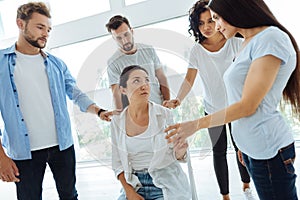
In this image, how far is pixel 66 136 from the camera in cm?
144

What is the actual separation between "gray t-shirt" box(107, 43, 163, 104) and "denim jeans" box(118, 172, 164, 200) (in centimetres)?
35

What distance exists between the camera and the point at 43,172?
142cm

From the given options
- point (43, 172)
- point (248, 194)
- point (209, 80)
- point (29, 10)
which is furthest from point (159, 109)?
point (248, 194)

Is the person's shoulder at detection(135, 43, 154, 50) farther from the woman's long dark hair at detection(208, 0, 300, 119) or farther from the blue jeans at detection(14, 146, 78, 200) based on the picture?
the blue jeans at detection(14, 146, 78, 200)

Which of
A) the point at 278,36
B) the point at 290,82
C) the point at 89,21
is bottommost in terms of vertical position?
the point at 290,82

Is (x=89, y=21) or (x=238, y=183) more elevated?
(x=89, y=21)

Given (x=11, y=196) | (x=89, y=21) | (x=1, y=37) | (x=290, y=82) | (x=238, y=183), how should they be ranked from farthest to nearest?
(x=1, y=37)
(x=11, y=196)
(x=89, y=21)
(x=238, y=183)
(x=290, y=82)

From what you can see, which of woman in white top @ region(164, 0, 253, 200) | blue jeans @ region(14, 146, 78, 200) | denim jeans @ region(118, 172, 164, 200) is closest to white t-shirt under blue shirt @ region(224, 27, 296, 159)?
woman in white top @ region(164, 0, 253, 200)

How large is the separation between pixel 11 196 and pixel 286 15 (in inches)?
101

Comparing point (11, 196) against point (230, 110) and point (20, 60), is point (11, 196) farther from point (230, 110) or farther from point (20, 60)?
point (230, 110)

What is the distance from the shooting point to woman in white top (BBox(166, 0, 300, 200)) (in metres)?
0.81

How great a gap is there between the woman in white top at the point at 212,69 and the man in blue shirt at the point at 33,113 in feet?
1.85

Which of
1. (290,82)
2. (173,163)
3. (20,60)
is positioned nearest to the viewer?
(290,82)

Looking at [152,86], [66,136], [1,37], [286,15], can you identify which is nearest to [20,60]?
[66,136]
